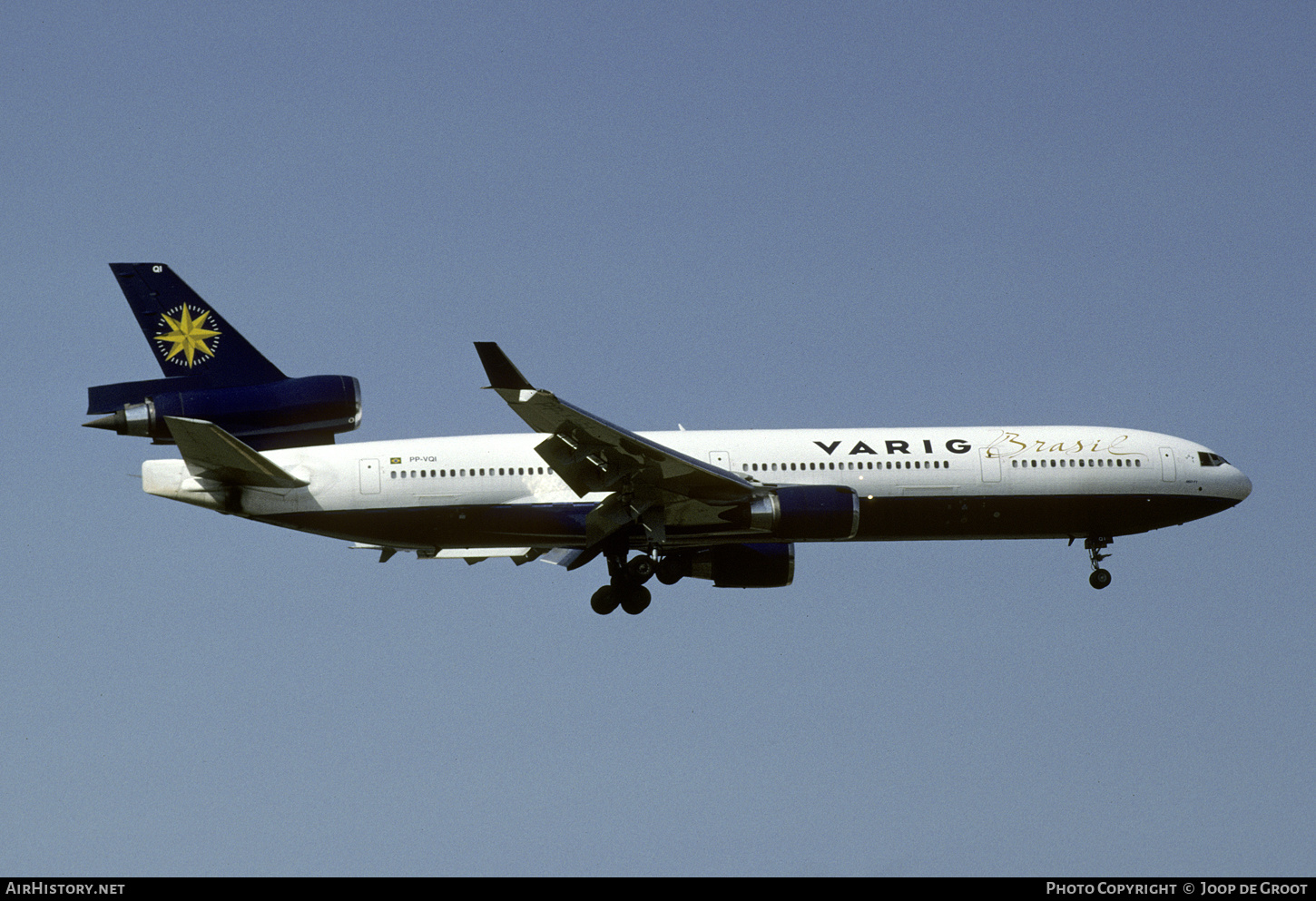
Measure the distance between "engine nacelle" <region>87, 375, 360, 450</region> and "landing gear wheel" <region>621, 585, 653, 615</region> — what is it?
8290 millimetres

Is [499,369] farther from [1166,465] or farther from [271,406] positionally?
[1166,465]

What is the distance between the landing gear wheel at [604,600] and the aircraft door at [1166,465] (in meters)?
15.2

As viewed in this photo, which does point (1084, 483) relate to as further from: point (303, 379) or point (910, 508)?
point (303, 379)

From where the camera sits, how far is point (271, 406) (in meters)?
41.3

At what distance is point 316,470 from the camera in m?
42.0

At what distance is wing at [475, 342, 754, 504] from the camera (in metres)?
37.8

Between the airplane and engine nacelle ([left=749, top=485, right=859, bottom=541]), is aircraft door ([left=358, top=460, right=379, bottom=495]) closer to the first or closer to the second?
the airplane

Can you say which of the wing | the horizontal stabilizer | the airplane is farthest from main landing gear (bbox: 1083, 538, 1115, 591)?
the horizontal stabilizer

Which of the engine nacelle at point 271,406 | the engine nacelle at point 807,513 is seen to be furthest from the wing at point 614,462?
the engine nacelle at point 271,406

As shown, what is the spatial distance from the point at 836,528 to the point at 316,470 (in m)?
13.1

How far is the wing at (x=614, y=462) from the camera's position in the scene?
37.8m

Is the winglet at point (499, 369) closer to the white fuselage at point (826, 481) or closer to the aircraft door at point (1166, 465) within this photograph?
the white fuselage at point (826, 481)

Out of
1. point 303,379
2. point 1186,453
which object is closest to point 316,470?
point 303,379
